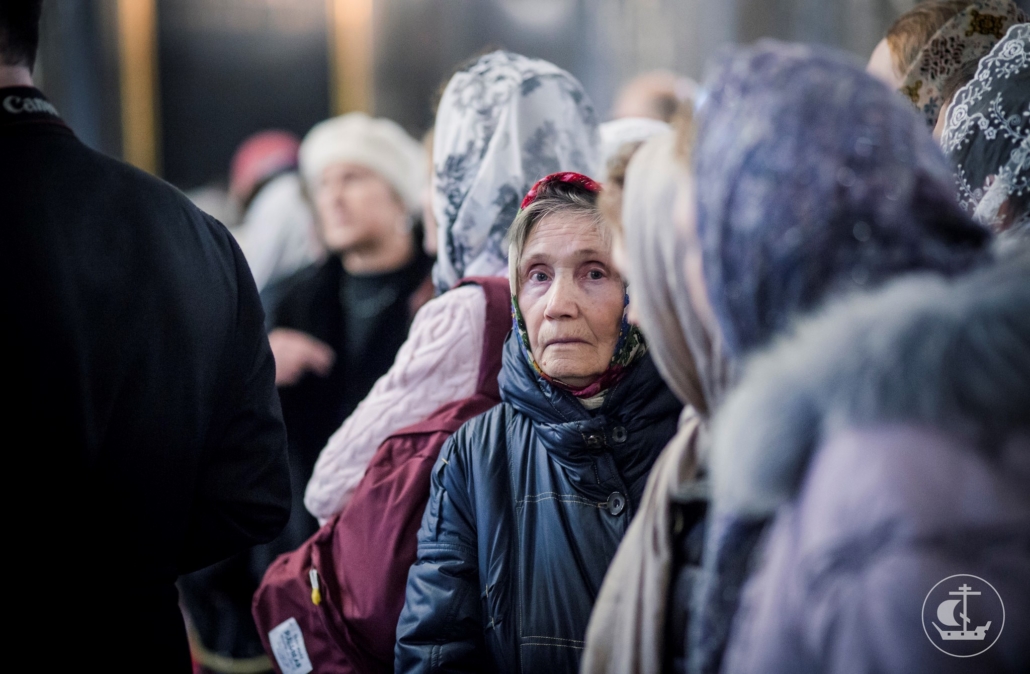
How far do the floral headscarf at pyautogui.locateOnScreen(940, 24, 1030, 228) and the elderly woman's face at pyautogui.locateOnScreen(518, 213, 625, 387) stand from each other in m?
0.69

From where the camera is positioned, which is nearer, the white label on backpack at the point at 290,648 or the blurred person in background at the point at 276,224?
the white label on backpack at the point at 290,648

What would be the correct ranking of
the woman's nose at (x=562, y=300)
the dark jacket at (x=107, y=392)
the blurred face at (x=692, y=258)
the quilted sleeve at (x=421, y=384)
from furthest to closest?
1. the quilted sleeve at (x=421, y=384)
2. the woman's nose at (x=562, y=300)
3. the dark jacket at (x=107, y=392)
4. the blurred face at (x=692, y=258)

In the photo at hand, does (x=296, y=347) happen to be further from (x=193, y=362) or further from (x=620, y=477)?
(x=620, y=477)

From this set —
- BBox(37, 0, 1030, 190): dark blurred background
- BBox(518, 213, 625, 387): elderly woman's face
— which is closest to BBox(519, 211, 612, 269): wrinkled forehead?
BBox(518, 213, 625, 387): elderly woman's face

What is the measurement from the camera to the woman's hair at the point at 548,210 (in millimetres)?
1812

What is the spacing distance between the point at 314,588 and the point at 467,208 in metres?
0.98

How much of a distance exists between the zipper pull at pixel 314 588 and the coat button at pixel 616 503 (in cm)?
70

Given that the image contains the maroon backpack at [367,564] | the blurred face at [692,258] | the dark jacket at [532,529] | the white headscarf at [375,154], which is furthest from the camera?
the white headscarf at [375,154]

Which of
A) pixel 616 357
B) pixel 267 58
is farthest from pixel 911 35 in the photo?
pixel 267 58

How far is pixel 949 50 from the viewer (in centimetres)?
209

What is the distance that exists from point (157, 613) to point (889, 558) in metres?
1.19

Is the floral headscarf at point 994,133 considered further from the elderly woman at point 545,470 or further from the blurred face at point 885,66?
the elderly woman at point 545,470

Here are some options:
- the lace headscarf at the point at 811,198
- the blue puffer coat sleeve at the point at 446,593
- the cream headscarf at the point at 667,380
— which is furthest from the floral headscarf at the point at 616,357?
the lace headscarf at the point at 811,198

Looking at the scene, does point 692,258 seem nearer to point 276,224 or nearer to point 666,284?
point 666,284
